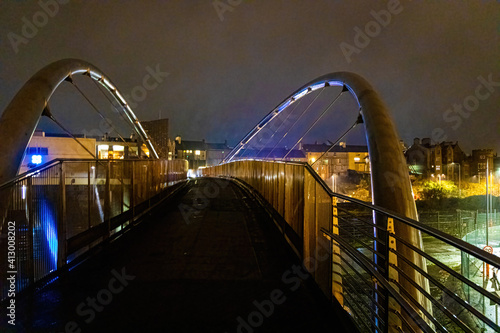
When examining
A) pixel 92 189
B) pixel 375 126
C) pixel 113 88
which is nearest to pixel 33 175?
pixel 92 189

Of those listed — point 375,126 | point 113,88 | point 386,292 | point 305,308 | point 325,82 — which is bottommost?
point 305,308

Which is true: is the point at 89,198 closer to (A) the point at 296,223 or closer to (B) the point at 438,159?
(A) the point at 296,223

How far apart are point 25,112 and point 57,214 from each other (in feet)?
17.8

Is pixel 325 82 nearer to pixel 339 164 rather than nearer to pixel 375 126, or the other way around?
pixel 375 126

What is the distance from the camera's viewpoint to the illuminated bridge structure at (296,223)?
112 inches

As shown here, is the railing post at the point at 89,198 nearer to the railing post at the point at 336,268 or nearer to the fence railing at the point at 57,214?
the fence railing at the point at 57,214

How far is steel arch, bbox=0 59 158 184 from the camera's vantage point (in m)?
7.51

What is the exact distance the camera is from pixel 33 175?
14.8 ft

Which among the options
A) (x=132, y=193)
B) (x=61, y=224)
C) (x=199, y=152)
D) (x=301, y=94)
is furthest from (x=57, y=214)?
(x=199, y=152)

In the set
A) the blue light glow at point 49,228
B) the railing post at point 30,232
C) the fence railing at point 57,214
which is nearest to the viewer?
the fence railing at point 57,214

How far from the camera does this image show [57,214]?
199 inches

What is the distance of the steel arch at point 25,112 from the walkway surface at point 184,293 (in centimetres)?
327

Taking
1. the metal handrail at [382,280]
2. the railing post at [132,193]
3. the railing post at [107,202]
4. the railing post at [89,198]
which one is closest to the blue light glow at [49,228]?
the railing post at [89,198]

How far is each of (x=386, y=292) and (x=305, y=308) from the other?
1384 millimetres
